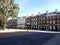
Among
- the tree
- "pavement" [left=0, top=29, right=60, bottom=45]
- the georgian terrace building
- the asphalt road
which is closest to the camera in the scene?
the asphalt road

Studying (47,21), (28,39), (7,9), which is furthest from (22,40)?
(47,21)

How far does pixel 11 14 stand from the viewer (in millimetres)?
71375

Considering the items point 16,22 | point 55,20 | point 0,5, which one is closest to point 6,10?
point 0,5

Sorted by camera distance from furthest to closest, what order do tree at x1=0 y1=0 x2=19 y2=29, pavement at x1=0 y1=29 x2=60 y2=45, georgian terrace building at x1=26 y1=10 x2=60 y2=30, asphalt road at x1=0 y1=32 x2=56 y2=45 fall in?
georgian terrace building at x1=26 y1=10 x2=60 y2=30 → tree at x1=0 y1=0 x2=19 y2=29 → pavement at x1=0 y1=29 x2=60 y2=45 → asphalt road at x1=0 y1=32 x2=56 y2=45

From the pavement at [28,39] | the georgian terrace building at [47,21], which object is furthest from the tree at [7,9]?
the pavement at [28,39]

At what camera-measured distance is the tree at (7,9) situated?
67812 millimetres

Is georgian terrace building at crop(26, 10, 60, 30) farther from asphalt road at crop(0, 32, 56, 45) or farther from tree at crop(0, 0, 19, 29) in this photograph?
asphalt road at crop(0, 32, 56, 45)

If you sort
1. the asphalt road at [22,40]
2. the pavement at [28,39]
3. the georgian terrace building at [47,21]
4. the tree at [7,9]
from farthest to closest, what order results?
1. the georgian terrace building at [47,21]
2. the tree at [7,9]
3. the pavement at [28,39]
4. the asphalt road at [22,40]

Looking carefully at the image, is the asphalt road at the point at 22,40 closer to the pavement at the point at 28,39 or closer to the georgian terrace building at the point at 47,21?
the pavement at the point at 28,39

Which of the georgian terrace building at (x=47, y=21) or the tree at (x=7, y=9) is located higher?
the tree at (x=7, y=9)

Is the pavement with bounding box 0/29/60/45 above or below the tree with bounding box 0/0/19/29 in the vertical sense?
below

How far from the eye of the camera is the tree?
67.8 m

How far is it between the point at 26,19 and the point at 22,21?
7.15 meters

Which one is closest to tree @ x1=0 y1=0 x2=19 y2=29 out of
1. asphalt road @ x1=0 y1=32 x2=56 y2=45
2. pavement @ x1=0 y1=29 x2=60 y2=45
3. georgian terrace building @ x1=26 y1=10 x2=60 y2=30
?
georgian terrace building @ x1=26 y1=10 x2=60 y2=30
